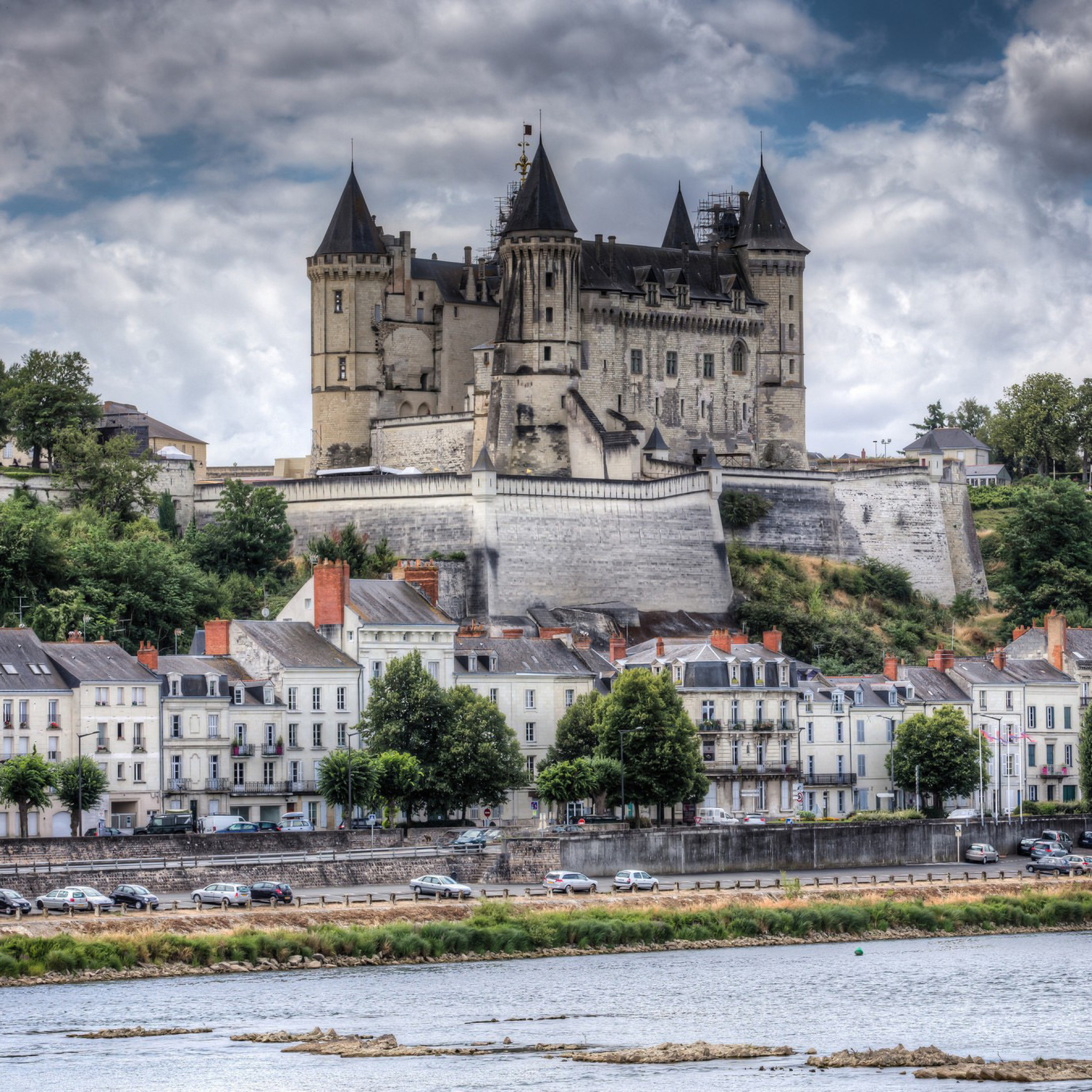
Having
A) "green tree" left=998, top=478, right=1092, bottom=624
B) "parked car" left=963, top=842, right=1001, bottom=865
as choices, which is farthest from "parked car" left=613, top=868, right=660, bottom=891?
"green tree" left=998, top=478, right=1092, bottom=624

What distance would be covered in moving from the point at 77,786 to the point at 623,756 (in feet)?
48.0

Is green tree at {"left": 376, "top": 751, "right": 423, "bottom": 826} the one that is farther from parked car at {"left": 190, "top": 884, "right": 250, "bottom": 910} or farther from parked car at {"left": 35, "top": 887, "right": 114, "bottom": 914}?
parked car at {"left": 35, "top": 887, "right": 114, "bottom": 914}

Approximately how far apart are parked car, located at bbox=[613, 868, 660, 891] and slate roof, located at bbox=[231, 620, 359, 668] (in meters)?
13.6

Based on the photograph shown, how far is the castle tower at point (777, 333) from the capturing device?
113 m

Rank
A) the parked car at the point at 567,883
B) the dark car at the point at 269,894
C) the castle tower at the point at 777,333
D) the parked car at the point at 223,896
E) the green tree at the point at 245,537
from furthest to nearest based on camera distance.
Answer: the castle tower at the point at 777,333 < the green tree at the point at 245,537 < the parked car at the point at 567,883 < the dark car at the point at 269,894 < the parked car at the point at 223,896

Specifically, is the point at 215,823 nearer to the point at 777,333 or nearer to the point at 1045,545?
the point at 1045,545

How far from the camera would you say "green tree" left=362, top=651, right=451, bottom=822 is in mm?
68062

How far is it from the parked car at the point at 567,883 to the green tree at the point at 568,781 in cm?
801

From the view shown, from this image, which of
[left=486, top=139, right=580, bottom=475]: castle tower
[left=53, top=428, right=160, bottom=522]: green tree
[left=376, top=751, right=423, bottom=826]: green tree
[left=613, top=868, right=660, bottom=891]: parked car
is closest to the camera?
[left=613, top=868, right=660, bottom=891]: parked car

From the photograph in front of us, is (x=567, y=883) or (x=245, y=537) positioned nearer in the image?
(x=567, y=883)

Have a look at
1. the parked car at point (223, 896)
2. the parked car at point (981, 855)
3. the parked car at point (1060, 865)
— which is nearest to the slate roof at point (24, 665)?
the parked car at point (223, 896)

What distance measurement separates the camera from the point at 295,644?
72.6 m

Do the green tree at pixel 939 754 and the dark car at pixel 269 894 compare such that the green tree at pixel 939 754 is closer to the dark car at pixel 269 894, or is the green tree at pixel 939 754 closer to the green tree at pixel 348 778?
the green tree at pixel 348 778

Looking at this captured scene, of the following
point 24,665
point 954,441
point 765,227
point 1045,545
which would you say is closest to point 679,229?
point 765,227
